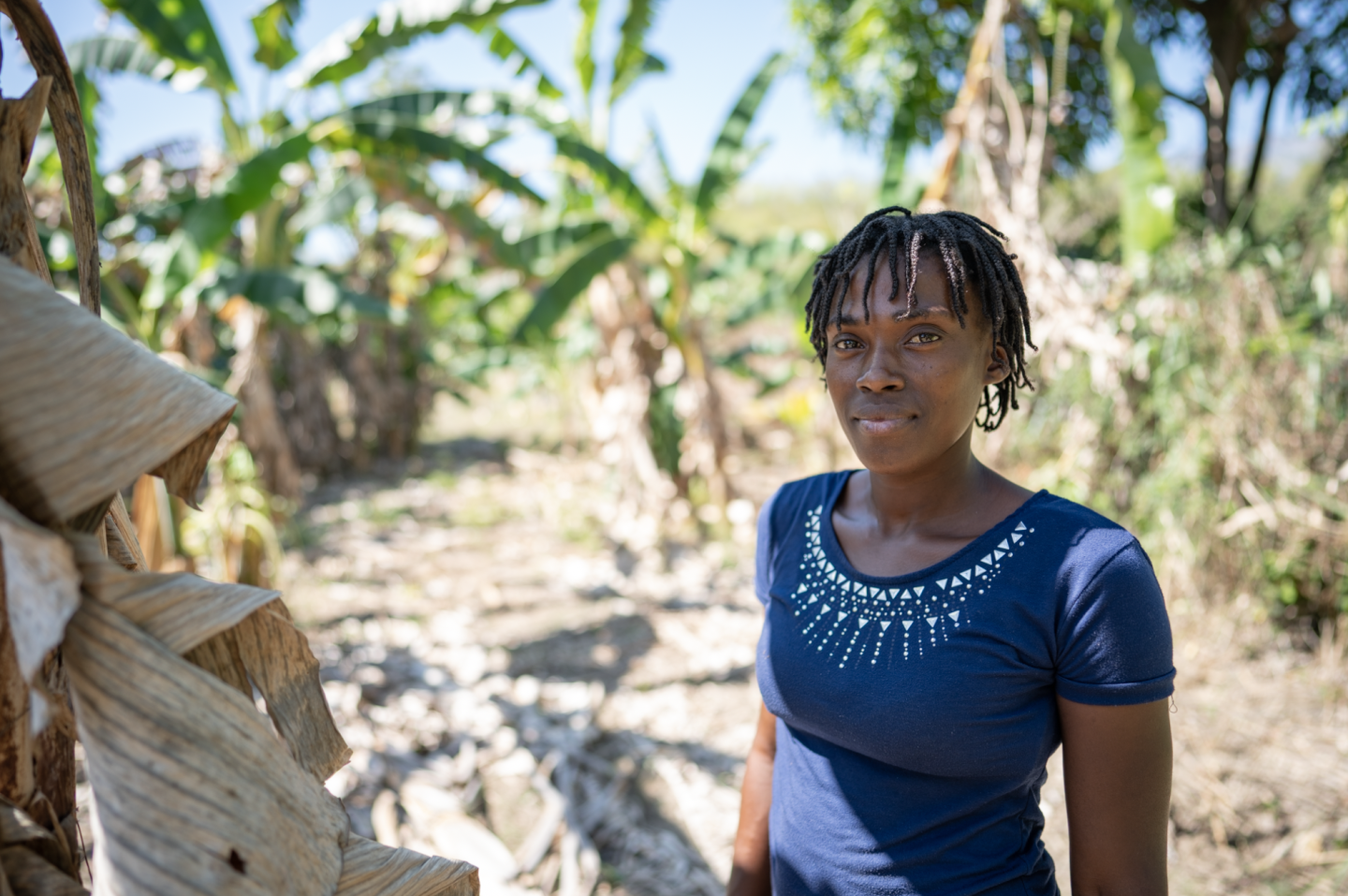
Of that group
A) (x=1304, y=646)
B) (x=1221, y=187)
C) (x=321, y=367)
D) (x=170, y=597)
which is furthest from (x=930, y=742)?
(x=321, y=367)

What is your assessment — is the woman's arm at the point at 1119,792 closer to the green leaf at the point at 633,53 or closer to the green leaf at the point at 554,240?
Result: the green leaf at the point at 554,240

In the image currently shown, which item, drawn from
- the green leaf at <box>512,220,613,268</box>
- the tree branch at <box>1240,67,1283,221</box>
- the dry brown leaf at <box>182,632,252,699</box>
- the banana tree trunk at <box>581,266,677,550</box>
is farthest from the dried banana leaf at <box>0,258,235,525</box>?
the tree branch at <box>1240,67,1283,221</box>

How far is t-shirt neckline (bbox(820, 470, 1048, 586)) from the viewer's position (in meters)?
1.10

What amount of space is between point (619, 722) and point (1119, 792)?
298 centimetres

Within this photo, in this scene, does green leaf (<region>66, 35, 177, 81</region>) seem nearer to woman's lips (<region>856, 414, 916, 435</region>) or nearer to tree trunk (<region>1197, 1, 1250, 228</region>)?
woman's lips (<region>856, 414, 916, 435</region>)

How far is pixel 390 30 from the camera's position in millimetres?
5270

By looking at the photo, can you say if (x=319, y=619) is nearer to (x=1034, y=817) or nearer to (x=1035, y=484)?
(x=1035, y=484)

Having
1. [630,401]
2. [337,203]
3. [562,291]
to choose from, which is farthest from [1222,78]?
[337,203]

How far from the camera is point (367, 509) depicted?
26.1 ft

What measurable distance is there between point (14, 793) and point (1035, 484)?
4791 millimetres

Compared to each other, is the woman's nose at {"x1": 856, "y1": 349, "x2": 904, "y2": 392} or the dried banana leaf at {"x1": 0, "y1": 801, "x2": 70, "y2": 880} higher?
the woman's nose at {"x1": 856, "y1": 349, "x2": 904, "y2": 392}

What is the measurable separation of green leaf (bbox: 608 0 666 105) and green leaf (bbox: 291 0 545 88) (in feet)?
3.80

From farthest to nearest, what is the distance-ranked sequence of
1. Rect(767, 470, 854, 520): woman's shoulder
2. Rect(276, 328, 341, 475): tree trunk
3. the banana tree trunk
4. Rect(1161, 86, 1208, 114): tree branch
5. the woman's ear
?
Rect(276, 328, 341, 475): tree trunk
Rect(1161, 86, 1208, 114): tree branch
the banana tree trunk
Rect(767, 470, 854, 520): woman's shoulder
the woman's ear

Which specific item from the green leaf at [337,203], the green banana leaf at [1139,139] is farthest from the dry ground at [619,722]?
the green leaf at [337,203]
